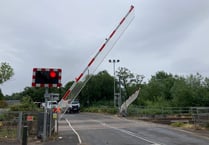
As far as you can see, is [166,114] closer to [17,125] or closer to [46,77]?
[17,125]

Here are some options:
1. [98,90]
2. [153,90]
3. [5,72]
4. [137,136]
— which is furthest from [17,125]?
[98,90]

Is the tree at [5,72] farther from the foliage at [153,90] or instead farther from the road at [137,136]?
the road at [137,136]

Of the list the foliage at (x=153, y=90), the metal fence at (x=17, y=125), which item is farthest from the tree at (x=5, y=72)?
the metal fence at (x=17, y=125)

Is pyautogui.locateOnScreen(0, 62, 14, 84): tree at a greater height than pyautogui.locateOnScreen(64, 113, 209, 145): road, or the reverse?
pyautogui.locateOnScreen(0, 62, 14, 84): tree

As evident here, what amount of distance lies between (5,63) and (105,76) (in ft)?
91.0

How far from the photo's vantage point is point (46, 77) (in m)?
11.1

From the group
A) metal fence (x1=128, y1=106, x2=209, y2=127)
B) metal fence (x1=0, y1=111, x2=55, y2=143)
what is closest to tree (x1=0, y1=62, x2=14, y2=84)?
metal fence (x1=128, y1=106, x2=209, y2=127)

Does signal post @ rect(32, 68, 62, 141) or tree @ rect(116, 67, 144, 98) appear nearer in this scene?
signal post @ rect(32, 68, 62, 141)

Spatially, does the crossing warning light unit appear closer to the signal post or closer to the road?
the signal post

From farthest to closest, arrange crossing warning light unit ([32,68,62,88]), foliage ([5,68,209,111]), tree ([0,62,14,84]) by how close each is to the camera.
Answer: tree ([0,62,14,84])
foliage ([5,68,209,111])
crossing warning light unit ([32,68,62,88])

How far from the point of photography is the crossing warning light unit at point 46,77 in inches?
434

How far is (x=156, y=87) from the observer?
41438 millimetres

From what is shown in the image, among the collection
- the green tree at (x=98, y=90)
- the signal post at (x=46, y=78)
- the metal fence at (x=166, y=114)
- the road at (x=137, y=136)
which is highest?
the green tree at (x=98, y=90)

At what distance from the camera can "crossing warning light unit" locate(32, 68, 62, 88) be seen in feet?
36.1
